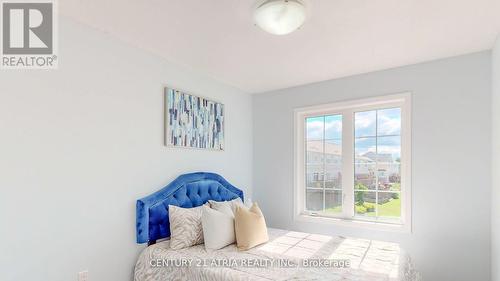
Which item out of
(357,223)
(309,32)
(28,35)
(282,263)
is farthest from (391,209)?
(28,35)

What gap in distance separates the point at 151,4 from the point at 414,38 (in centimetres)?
204

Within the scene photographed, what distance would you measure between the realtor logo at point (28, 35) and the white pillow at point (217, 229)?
1640 millimetres

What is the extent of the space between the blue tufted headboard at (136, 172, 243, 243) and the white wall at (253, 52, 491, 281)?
1.56 metres

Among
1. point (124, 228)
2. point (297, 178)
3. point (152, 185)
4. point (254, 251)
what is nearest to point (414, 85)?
point (297, 178)

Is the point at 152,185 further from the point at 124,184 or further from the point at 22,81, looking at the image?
the point at 22,81

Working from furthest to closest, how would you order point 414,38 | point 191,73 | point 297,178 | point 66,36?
1. point 297,178
2. point 191,73
3. point 414,38
4. point 66,36

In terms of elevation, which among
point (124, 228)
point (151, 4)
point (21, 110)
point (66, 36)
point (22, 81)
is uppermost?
point (151, 4)

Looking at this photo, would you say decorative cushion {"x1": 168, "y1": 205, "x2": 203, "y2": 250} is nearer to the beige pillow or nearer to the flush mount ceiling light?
the beige pillow

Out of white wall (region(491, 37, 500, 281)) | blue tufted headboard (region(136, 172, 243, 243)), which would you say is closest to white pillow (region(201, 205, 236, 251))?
blue tufted headboard (region(136, 172, 243, 243))

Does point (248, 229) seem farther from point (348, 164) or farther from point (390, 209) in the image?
point (390, 209)

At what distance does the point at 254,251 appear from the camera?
2336 millimetres

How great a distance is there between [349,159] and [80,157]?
107 inches

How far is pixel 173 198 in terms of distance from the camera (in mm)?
2656

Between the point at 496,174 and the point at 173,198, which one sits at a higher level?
the point at 496,174
